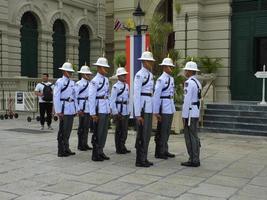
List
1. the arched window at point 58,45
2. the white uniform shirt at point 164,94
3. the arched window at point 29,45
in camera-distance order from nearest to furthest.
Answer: the white uniform shirt at point 164,94
the arched window at point 29,45
the arched window at point 58,45

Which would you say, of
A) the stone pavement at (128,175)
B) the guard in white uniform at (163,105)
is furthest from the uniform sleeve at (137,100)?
the stone pavement at (128,175)

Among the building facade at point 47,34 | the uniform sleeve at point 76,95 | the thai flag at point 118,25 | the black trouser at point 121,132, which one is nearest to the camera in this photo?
the black trouser at point 121,132

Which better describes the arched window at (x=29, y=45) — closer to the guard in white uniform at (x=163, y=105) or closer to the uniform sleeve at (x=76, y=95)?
the uniform sleeve at (x=76, y=95)

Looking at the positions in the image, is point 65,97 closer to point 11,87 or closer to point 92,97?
point 92,97

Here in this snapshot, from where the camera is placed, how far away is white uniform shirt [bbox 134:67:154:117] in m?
9.56

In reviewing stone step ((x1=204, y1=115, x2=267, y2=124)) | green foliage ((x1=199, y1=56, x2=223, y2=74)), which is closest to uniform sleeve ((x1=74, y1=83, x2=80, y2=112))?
stone step ((x1=204, y1=115, x2=267, y2=124))

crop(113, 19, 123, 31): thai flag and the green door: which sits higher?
crop(113, 19, 123, 31): thai flag

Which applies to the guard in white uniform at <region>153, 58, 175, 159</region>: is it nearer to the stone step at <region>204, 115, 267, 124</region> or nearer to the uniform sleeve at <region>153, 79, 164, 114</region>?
the uniform sleeve at <region>153, 79, 164, 114</region>

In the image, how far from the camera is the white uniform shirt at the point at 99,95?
398 inches

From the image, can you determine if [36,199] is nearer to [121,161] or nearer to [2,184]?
[2,184]

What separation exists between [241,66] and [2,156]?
41.1 feet

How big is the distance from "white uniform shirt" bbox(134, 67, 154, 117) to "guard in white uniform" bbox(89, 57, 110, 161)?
936mm

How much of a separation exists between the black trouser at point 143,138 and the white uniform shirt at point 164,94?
537 millimetres

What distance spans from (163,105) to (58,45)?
2135 cm
